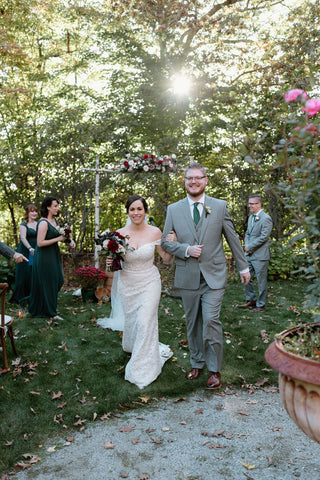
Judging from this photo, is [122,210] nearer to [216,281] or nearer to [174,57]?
[174,57]

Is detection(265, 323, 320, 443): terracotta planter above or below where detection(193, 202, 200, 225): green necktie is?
below

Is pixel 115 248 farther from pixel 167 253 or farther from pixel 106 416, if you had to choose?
pixel 106 416

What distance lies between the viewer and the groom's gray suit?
15.1ft

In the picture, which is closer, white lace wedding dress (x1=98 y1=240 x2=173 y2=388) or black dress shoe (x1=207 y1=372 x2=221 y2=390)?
black dress shoe (x1=207 y1=372 x2=221 y2=390)

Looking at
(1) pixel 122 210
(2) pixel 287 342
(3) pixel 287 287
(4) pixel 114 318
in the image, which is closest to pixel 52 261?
(4) pixel 114 318

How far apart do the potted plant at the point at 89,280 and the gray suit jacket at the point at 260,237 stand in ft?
10.9

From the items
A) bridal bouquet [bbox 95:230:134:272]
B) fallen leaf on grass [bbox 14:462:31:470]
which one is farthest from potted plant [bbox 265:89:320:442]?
bridal bouquet [bbox 95:230:134:272]

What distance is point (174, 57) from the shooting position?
12.7m

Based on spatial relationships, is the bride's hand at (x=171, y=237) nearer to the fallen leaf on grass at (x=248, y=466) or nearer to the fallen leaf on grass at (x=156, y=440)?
the fallen leaf on grass at (x=156, y=440)

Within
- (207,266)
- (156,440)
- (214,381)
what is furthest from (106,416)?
(207,266)

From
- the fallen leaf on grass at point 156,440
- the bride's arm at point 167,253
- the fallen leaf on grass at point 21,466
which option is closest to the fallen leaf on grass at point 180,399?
the fallen leaf on grass at point 156,440

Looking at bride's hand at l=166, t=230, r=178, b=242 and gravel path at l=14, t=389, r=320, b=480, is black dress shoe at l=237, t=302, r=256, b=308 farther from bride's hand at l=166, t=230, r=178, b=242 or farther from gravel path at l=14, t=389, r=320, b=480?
bride's hand at l=166, t=230, r=178, b=242

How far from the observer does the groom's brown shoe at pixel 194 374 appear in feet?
16.1

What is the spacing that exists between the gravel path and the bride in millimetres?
643
